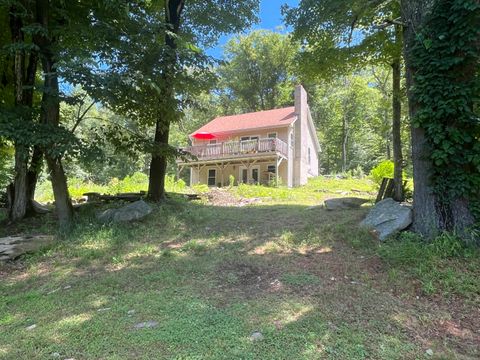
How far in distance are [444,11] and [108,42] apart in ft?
19.6

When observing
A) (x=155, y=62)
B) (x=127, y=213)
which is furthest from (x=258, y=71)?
(x=127, y=213)

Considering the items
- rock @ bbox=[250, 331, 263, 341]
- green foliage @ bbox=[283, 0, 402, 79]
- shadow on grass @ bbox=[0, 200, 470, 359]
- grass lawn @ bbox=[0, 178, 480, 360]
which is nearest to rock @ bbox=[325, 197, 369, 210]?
shadow on grass @ bbox=[0, 200, 470, 359]

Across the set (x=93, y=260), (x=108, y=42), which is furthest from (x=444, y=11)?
(x=93, y=260)

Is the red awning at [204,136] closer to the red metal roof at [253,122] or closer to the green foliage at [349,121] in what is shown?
the red metal roof at [253,122]

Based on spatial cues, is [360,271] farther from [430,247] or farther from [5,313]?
[5,313]

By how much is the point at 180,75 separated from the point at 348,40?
14.6ft

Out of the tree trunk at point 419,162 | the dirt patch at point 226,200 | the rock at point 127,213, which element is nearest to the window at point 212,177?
the dirt patch at point 226,200

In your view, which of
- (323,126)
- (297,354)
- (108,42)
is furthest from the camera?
(323,126)

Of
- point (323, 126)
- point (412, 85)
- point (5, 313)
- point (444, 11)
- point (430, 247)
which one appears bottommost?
point (5, 313)

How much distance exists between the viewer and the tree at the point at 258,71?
31.5 m

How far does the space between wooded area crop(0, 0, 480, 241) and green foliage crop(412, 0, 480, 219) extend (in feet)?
0.05

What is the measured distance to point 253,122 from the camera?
875 inches

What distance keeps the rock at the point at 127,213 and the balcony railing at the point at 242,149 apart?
11532 millimetres

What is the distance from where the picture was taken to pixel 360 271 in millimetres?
4430
